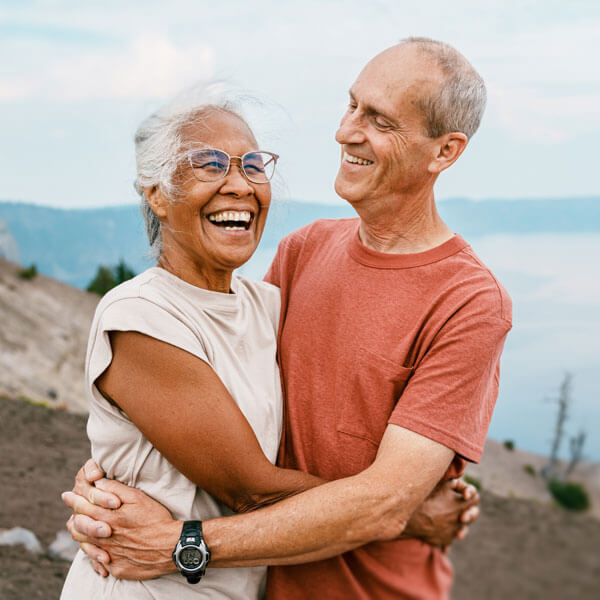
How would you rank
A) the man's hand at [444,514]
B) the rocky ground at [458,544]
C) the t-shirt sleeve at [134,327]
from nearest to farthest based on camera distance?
the t-shirt sleeve at [134,327] → the man's hand at [444,514] → the rocky ground at [458,544]

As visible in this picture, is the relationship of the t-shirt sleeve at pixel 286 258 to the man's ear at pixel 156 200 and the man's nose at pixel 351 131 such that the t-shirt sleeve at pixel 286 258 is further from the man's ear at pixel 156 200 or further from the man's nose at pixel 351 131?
the man's ear at pixel 156 200

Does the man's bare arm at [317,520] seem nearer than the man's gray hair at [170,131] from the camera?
Yes

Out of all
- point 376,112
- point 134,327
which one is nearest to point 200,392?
point 134,327

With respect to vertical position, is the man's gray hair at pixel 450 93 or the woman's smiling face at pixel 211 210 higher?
the man's gray hair at pixel 450 93

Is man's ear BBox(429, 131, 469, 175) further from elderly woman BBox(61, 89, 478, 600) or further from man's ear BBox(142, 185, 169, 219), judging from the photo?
man's ear BBox(142, 185, 169, 219)

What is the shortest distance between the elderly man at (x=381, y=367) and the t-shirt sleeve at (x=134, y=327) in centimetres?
55

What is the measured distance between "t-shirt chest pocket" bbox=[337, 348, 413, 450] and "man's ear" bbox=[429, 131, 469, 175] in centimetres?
89

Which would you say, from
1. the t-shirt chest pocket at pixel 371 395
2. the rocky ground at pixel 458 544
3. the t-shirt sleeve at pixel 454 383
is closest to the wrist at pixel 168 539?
the t-shirt chest pocket at pixel 371 395

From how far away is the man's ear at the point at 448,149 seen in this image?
9.89 feet

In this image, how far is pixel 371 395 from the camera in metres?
2.87

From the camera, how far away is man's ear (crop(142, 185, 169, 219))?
285 cm

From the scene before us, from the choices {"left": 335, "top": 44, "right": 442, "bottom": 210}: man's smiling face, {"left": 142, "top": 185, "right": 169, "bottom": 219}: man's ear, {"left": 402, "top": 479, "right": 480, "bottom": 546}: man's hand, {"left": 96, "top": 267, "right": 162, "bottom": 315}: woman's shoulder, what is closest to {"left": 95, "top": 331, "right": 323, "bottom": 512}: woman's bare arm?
{"left": 96, "top": 267, "right": 162, "bottom": 315}: woman's shoulder

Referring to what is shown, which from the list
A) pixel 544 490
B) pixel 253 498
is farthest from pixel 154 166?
pixel 544 490

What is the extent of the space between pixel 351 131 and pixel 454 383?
122cm
